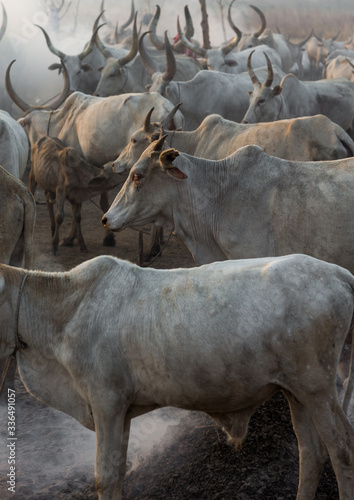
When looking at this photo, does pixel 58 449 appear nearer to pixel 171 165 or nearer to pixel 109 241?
pixel 171 165

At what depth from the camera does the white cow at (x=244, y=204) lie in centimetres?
420

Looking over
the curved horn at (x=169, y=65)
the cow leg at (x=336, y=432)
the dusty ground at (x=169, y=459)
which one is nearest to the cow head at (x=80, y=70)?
the curved horn at (x=169, y=65)

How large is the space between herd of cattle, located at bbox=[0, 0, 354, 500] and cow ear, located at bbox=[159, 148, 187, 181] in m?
0.01

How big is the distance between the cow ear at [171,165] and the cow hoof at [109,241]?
3425mm

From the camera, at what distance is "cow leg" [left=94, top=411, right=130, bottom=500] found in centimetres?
283

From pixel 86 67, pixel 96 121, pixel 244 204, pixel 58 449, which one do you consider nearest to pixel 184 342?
pixel 58 449

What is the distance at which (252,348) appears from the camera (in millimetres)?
2717

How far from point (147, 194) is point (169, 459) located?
5.61 feet

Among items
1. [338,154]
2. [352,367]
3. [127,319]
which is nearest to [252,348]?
[127,319]

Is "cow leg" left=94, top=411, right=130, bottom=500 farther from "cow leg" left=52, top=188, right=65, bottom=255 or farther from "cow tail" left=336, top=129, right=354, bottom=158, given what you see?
"cow leg" left=52, top=188, right=65, bottom=255

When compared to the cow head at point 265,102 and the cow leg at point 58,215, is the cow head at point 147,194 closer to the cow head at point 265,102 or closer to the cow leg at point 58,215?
the cow leg at point 58,215

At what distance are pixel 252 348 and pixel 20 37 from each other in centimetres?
1470

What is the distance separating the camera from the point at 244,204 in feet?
14.4

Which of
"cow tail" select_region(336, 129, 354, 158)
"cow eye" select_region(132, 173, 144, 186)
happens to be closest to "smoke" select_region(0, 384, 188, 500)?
"cow eye" select_region(132, 173, 144, 186)
